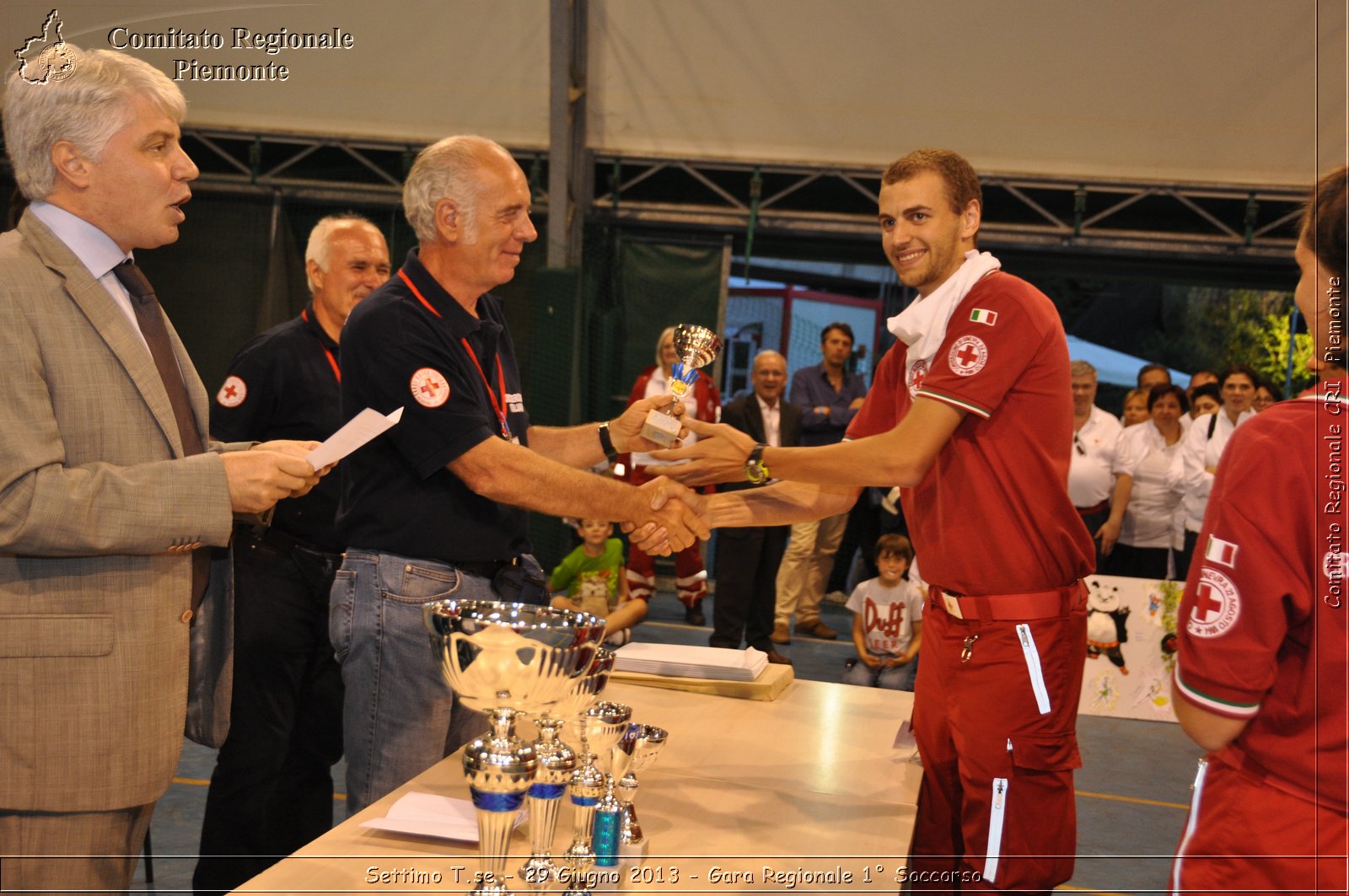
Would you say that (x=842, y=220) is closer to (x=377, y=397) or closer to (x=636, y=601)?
(x=636, y=601)

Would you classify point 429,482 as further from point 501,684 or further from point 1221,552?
point 1221,552

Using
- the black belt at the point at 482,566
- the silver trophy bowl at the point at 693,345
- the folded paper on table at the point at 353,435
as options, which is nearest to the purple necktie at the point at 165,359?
the folded paper on table at the point at 353,435

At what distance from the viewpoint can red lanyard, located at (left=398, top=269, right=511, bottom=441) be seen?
2.72 m

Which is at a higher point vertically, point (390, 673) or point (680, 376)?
point (680, 376)

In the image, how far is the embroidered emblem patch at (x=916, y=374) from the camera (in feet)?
9.46

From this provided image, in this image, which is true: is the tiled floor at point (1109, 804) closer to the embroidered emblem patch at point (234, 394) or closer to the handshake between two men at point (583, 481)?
the handshake between two men at point (583, 481)

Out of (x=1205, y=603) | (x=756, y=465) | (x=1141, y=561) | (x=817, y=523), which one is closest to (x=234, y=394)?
(x=756, y=465)

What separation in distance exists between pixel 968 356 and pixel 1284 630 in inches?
47.7

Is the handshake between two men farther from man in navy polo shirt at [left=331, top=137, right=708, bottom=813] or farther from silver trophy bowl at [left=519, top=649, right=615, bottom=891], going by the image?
silver trophy bowl at [left=519, top=649, right=615, bottom=891]

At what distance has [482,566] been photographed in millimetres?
2701

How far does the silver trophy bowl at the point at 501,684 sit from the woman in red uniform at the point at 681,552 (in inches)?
228

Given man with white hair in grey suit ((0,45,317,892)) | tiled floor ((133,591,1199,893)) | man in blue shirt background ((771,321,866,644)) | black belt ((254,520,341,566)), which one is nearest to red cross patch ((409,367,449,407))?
man with white hair in grey suit ((0,45,317,892))

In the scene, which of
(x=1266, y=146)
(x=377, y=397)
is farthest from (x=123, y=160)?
(x=1266, y=146)

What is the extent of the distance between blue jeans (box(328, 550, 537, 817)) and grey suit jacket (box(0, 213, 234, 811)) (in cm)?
60
